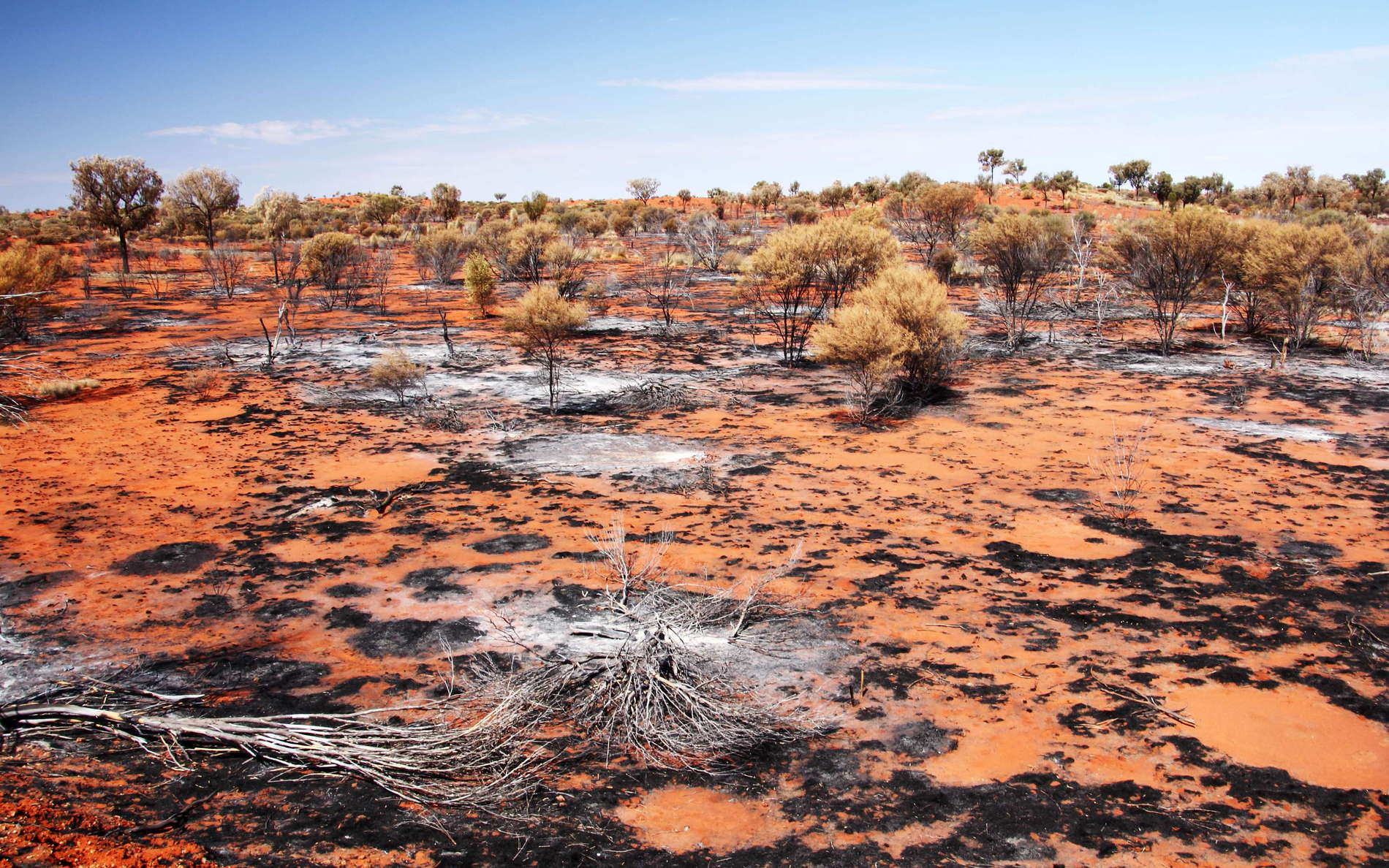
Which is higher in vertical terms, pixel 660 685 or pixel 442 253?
pixel 442 253

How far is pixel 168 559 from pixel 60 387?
32.6 feet

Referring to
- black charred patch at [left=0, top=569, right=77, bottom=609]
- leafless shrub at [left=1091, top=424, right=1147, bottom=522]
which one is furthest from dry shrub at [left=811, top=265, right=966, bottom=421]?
black charred patch at [left=0, top=569, right=77, bottom=609]

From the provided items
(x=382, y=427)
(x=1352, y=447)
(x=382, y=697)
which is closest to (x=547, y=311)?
(x=382, y=427)

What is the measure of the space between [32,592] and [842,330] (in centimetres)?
1255

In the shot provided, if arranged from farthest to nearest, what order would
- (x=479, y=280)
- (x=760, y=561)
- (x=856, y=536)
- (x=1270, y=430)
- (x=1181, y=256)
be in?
(x=479, y=280) → (x=1181, y=256) → (x=1270, y=430) → (x=856, y=536) → (x=760, y=561)

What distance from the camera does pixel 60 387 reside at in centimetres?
1481

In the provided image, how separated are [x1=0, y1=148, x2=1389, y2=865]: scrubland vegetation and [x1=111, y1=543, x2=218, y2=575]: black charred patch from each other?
81 mm

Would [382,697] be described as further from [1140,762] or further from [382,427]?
[382,427]

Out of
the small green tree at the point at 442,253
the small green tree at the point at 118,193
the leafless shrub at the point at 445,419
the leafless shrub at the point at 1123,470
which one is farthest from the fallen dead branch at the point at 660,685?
the small green tree at the point at 118,193

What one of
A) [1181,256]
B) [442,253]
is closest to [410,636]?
[1181,256]

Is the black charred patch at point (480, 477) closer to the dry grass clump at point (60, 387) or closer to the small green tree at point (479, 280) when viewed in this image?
the dry grass clump at point (60, 387)

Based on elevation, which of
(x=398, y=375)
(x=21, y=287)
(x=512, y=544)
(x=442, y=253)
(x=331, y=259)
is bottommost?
(x=512, y=544)

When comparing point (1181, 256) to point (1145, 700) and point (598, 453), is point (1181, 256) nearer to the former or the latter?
point (598, 453)

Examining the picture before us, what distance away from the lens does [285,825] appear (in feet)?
13.4
